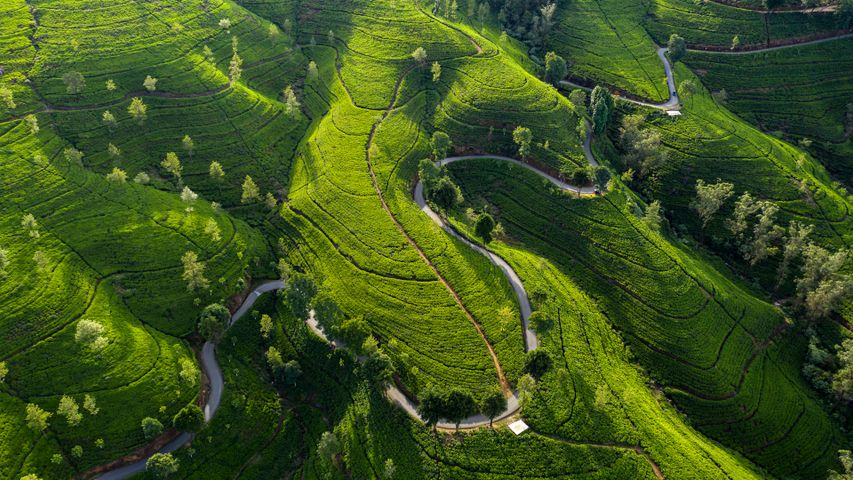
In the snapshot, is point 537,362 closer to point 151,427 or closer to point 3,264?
point 151,427

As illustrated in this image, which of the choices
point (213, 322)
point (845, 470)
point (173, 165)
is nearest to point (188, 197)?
point (173, 165)

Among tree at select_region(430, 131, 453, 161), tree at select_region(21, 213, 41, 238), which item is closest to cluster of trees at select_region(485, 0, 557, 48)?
tree at select_region(430, 131, 453, 161)

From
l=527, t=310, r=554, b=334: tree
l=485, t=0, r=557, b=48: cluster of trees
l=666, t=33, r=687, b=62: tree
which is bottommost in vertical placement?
l=527, t=310, r=554, b=334: tree

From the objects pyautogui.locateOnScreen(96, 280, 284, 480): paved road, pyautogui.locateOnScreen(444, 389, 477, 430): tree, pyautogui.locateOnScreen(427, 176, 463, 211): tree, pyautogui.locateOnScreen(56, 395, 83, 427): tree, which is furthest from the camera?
pyautogui.locateOnScreen(427, 176, 463, 211): tree

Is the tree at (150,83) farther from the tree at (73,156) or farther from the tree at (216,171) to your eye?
the tree at (216,171)

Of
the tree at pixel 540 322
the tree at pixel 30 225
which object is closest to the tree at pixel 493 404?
the tree at pixel 540 322

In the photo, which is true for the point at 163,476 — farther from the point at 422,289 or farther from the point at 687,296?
the point at 687,296

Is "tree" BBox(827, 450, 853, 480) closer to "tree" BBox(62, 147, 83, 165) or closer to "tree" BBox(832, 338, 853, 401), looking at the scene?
"tree" BBox(832, 338, 853, 401)
